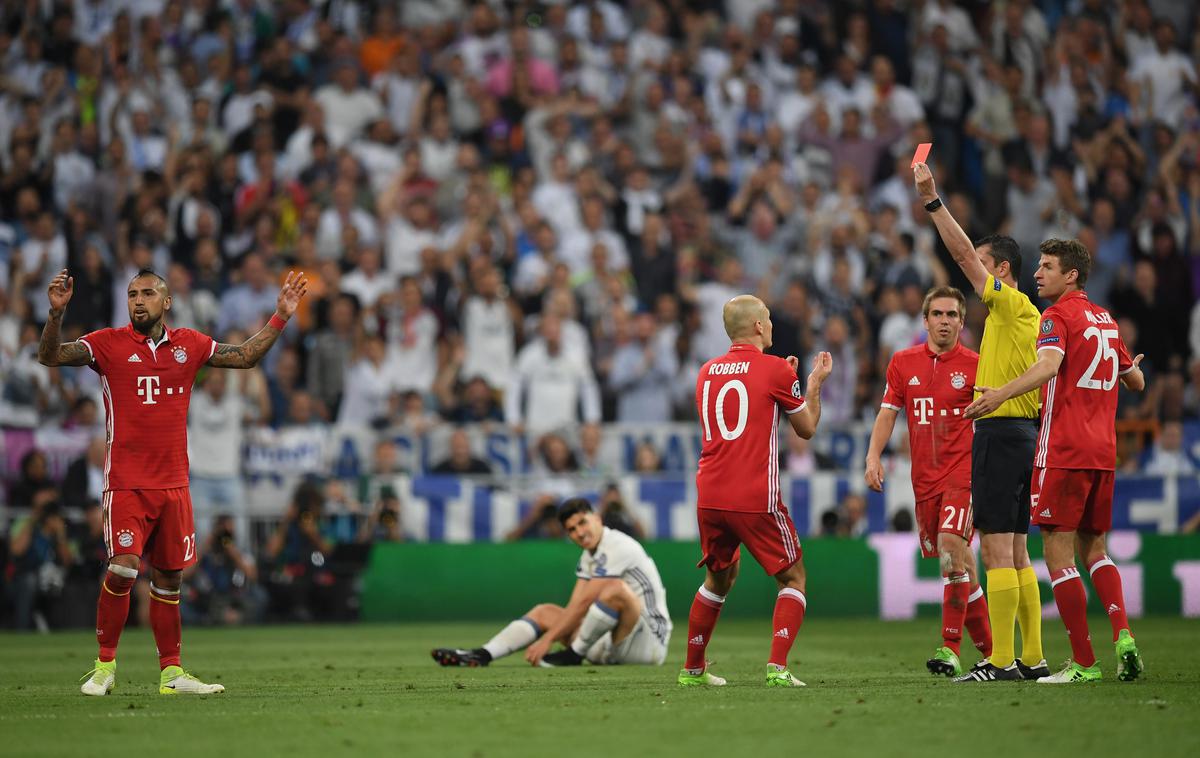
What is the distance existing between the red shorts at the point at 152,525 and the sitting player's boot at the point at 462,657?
2849 mm

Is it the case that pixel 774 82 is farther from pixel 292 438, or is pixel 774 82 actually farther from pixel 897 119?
pixel 292 438

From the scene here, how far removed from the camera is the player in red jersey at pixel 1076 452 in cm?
1071

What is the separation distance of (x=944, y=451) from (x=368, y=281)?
1263 cm

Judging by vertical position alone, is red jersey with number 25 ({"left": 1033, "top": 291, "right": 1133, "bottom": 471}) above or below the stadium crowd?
below

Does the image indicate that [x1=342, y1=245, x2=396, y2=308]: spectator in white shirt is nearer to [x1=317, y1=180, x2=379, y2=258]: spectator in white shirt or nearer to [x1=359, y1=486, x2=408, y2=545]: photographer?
[x1=317, y1=180, x2=379, y2=258]: spectator in white shirt

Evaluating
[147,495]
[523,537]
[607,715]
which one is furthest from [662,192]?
[607,715]

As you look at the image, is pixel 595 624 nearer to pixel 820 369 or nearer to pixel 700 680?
pixel 700 680

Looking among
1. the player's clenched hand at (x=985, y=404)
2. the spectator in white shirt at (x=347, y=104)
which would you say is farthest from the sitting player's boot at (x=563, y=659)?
the spectator in white shirt at (x=347, y=104)

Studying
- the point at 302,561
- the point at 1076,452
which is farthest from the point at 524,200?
the point at 1076,452

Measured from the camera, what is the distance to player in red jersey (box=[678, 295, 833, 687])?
10664 mm

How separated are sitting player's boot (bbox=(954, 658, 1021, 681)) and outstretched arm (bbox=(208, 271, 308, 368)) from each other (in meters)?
5.15

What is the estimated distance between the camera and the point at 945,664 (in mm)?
11578

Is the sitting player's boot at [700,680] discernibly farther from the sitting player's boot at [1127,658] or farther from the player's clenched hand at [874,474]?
the sitting player's boot at [1127,658]

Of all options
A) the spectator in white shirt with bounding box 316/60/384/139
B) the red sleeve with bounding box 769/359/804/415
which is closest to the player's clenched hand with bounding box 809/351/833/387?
the red sleeve with bounding box 769/359/804/415
